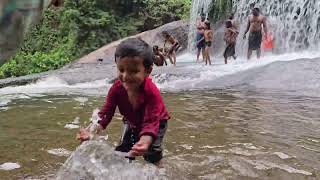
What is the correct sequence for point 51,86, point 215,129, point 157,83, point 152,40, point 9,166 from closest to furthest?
point 9,166 < point 215,129 < point 157,83 < point 51,86 < point 152,40

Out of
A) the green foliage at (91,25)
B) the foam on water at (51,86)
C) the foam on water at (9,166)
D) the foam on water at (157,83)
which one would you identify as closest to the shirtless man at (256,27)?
the foam on water at (157,83)

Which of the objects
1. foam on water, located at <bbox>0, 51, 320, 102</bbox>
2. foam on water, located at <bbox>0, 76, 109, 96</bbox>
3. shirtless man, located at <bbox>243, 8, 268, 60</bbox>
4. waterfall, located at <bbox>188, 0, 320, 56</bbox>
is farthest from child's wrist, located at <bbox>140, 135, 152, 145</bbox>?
waterfall, located at <bbox>188, 0, 320, 56</bbox>

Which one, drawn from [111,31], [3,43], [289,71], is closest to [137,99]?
[3,43]

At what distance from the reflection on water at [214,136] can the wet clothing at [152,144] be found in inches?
15.0

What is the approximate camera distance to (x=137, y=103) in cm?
308

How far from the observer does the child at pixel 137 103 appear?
2.82 meters

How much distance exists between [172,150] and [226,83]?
555 centimetres

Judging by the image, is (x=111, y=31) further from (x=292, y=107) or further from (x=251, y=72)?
(x=292, y=107)

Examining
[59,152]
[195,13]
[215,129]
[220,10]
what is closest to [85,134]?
[59,152]

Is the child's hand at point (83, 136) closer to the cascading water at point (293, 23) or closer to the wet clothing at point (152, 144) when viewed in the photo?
the wet clothing at point (152, 144)

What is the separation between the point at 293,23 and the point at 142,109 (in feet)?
42.1

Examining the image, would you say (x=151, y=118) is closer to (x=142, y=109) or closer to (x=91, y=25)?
(x=142, y=109)

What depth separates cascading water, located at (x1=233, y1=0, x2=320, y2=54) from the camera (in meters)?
14.3

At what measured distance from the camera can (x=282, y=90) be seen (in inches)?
329
